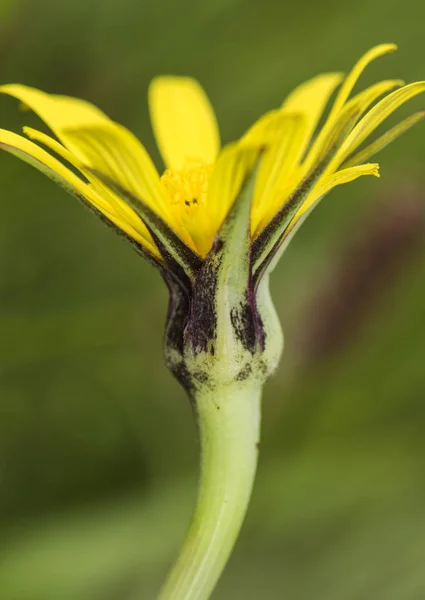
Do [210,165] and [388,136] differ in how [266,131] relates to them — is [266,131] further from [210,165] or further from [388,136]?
[210,165]

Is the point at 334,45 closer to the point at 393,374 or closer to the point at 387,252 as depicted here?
the point at 387,252

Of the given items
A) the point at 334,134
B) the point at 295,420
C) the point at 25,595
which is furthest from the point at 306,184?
the point at 295,420

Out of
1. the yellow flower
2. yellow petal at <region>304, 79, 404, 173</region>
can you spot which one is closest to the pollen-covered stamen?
the yellow flower

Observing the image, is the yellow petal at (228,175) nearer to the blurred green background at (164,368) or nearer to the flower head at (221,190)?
the flower head at (221,190)

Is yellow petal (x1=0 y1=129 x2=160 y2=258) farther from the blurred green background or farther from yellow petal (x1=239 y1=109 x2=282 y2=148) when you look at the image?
the blurred green background

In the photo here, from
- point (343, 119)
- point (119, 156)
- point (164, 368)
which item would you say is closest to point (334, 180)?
point (343, 119)
